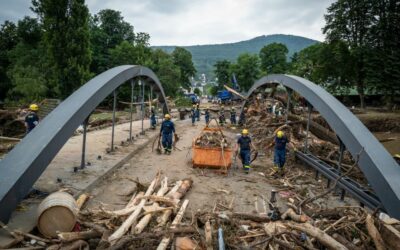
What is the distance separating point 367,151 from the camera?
7.98 meters

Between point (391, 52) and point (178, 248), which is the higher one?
point (391, 52)

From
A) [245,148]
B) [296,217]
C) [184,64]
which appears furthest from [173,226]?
[184,64]

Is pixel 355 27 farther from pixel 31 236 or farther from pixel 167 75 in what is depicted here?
pixel 31 236

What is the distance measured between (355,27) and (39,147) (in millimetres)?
40063

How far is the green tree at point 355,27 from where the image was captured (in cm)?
3625

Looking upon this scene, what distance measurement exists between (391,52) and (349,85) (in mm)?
6901

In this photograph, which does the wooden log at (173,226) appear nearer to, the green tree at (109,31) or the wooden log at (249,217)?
the wooden log at (249,217)

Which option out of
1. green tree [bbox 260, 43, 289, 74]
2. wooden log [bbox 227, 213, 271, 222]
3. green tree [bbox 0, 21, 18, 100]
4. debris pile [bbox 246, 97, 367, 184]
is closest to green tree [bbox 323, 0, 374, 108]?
debris pile [bbox 246, 97, 367, 184]

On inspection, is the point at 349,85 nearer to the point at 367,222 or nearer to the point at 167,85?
the point at 167,85

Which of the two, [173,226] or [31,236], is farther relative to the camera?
[173,226]

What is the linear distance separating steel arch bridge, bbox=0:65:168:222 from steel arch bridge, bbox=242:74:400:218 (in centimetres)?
671

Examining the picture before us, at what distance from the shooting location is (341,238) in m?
5.21

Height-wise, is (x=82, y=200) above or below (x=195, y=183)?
above

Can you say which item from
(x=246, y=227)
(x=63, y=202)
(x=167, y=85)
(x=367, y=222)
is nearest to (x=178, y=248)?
(x=246, y=227)
